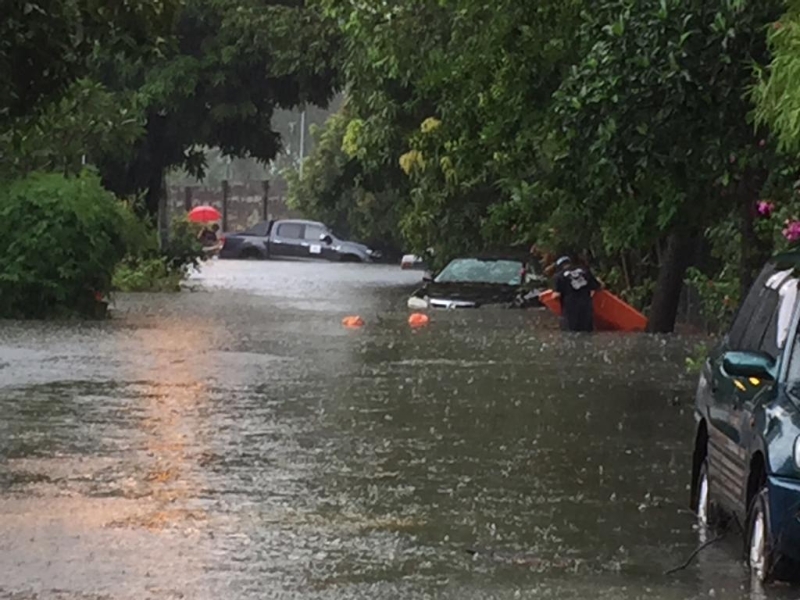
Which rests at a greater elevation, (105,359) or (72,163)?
(72,163)

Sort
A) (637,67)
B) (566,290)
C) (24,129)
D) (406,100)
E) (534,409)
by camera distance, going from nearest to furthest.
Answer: (24,129) → (637,67) → (534,409) → (566,290) → (406,100)

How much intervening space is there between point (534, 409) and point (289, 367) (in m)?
4.66

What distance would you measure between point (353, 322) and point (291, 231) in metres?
41.4

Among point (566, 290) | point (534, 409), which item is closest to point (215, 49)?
point (566, 290)

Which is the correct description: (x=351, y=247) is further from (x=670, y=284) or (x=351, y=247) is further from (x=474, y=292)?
(x=670, y=284)

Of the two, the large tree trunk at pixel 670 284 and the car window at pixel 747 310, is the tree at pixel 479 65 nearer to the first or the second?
the large tree trunk at pixel 670 284

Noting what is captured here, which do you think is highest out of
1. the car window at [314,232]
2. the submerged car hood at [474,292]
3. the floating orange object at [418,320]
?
the submerged car hood at [474,292]

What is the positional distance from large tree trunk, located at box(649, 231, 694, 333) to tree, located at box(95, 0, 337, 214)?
13.7 m

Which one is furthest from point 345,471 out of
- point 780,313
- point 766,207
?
point 766,207

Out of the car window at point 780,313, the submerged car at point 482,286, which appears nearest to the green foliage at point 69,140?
the submerged car at point 482,286

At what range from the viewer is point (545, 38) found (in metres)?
21.9

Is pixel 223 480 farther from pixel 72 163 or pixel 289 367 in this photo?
pixel 72 163

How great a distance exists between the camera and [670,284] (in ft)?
101

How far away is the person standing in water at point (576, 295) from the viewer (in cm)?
2942
